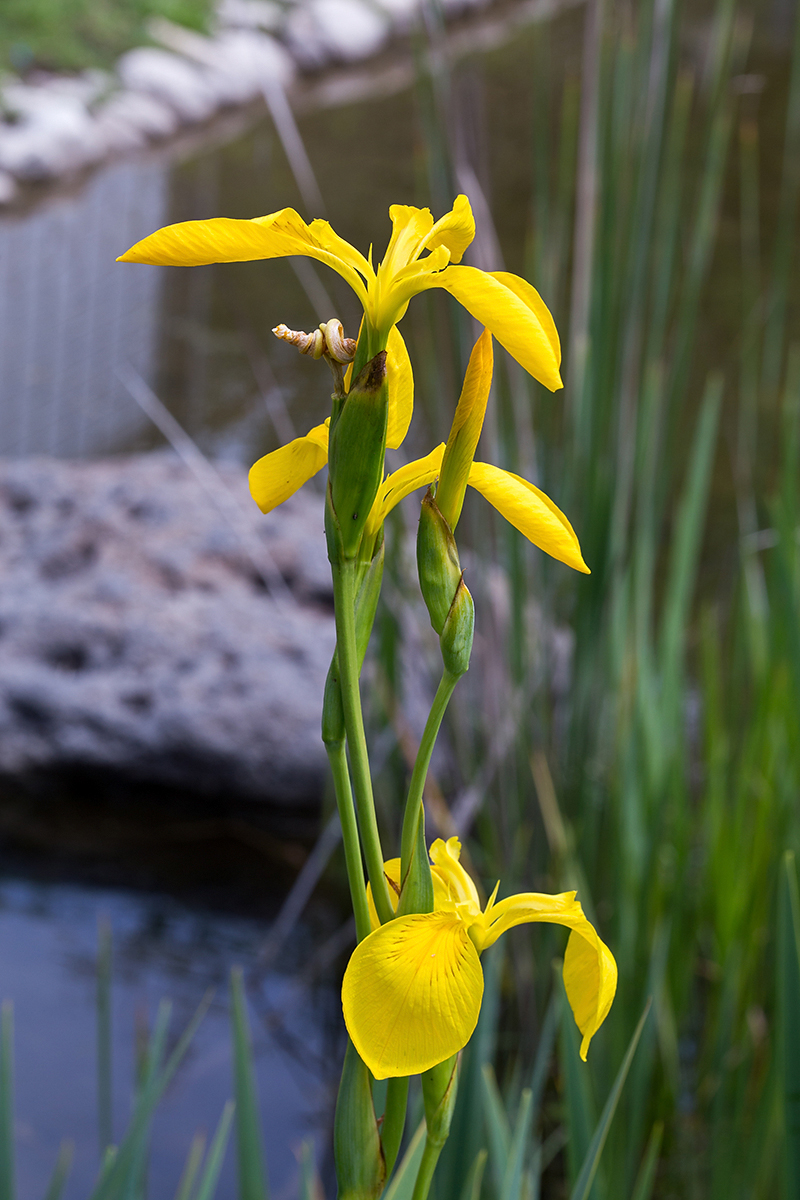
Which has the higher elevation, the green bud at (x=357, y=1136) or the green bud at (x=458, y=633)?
the green bud at (x=458, y=633)

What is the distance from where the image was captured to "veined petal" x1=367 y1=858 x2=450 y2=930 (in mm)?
283

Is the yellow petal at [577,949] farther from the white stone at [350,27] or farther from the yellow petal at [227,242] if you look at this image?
the white stone at [350,27]

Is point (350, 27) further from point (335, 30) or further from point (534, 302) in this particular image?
point (534, 302)

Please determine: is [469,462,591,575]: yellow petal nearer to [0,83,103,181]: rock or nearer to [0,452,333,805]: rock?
[0,452,333,805]: rock

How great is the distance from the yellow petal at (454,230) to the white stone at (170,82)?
5189 millimetres

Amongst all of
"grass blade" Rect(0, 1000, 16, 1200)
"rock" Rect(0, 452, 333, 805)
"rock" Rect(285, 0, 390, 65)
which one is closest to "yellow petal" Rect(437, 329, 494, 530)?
"grass blade" Rect(0, 1000, 16, 1200)

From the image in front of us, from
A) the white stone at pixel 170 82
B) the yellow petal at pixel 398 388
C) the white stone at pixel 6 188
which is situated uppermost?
the white stone at pixel 170 82

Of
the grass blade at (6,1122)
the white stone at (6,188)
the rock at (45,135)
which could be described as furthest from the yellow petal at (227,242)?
the rock at (45,135)

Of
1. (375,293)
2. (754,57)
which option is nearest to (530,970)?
(375,293)

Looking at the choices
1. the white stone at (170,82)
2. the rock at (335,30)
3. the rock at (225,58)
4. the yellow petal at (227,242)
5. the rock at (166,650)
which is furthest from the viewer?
the rock at (335,30)

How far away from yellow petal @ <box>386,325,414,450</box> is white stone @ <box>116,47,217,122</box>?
17.0 feet

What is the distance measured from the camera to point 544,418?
2.89 ft

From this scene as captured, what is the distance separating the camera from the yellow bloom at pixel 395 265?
235 mm

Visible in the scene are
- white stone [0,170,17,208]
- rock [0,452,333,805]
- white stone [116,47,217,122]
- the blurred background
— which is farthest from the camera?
white stone [116,47,217,122]
